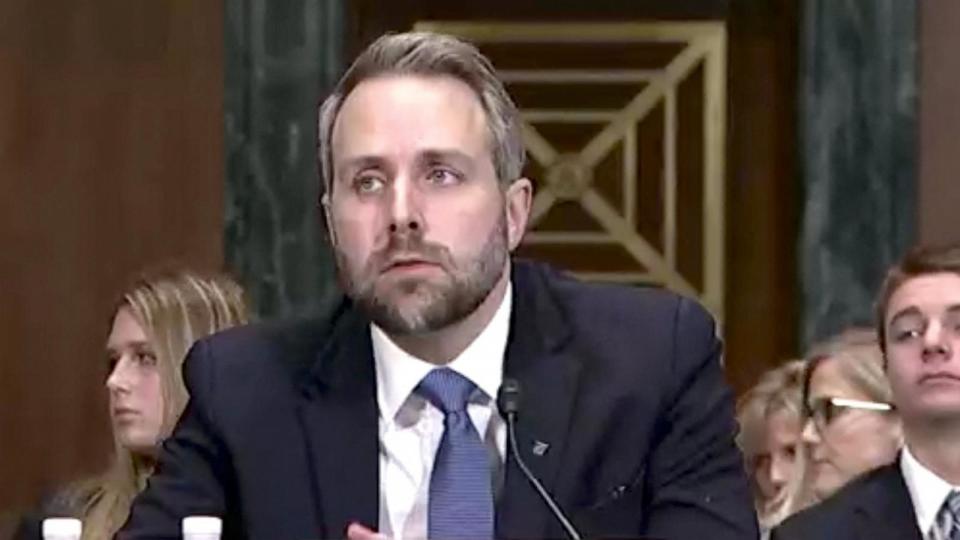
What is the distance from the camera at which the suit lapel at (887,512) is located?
12.6 ft

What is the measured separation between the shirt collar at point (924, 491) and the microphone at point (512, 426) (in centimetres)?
127

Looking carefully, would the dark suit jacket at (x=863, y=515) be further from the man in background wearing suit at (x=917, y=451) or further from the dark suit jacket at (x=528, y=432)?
the dark suit jacket at (x=528, y=432)

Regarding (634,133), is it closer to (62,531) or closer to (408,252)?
(408,252)

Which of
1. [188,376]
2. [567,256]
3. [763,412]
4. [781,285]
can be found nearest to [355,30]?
[567,256]

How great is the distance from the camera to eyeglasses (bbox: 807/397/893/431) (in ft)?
14.8

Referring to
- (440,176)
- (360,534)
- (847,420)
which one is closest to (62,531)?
(360,534)

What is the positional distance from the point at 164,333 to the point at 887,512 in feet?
5.20

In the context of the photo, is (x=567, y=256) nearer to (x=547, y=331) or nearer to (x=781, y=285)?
(x=781, y=285)

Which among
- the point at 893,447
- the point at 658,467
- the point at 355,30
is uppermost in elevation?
the point at 355,30

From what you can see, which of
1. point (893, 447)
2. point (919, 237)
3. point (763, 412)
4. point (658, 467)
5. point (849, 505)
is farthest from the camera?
point (919, 237)

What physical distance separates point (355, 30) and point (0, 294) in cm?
112

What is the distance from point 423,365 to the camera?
2.91 m

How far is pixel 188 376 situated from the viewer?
3.02m

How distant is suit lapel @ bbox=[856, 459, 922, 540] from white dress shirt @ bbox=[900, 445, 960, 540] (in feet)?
0.04
